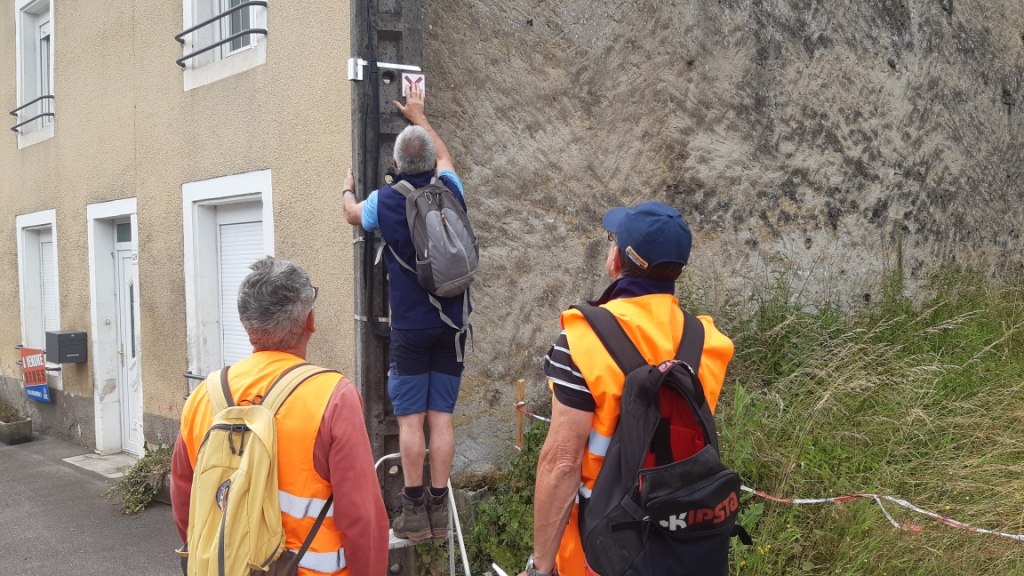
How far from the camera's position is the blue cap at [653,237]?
2367 millimetres

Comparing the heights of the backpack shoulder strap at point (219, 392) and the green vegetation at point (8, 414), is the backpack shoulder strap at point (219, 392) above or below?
above

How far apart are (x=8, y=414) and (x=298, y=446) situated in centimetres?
998

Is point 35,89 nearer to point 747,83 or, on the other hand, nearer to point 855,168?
point 747,83

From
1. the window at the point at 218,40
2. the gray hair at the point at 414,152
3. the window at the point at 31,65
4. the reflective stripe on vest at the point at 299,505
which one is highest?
the window at the point at 31,65

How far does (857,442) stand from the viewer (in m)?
4.65

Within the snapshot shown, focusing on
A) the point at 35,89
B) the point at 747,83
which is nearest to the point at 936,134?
the point at 747,83

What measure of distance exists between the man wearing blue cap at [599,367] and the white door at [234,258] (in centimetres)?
468

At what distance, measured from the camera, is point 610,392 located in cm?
222

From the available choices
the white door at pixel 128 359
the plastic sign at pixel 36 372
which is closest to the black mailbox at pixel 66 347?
the white door at pixel 128 359

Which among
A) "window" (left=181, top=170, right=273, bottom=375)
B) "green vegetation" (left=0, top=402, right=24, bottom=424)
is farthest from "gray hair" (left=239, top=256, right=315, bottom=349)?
"green vegetation" (left=0, top=402, right=24, bottom=424)

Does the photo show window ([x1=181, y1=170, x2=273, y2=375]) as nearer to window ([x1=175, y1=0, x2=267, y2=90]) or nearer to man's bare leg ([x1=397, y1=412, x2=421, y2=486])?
window ([x1=175, y1=0, x2=267, y2=90])

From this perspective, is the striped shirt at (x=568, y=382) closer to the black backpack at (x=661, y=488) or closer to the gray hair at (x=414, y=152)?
the black backpack at (x=661, y=488)

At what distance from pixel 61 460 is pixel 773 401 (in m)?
7.49

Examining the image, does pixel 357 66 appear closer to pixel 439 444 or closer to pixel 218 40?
pixel 439 444
